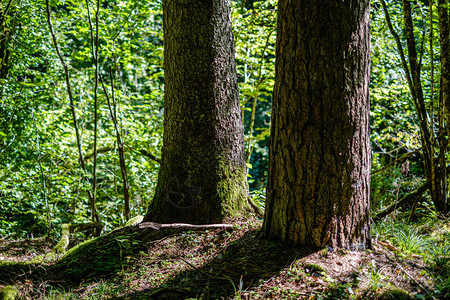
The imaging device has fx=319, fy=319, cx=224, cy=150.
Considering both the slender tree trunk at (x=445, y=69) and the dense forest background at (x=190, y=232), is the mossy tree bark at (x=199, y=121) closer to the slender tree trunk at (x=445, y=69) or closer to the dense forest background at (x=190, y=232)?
the dense forest background at (x=190, y=232)

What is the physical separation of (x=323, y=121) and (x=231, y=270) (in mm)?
1354

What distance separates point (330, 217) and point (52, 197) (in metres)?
5.46

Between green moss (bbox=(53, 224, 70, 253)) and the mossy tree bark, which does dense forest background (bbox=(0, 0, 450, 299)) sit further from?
the mossy tree bark

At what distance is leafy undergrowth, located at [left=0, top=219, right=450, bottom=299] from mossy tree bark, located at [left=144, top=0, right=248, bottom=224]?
270mm

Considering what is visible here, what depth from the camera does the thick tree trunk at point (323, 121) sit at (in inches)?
87.8

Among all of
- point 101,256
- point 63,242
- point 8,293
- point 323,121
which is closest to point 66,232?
point 63,242

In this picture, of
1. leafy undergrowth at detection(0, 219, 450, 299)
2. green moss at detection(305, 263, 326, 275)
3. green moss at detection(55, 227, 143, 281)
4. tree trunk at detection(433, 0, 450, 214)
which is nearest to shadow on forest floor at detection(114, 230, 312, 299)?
leafy undergrowth at detection(0, 219, 450, 299)

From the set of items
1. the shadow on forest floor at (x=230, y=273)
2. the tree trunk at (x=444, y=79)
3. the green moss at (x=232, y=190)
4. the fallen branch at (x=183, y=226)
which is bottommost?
the shadow on forest floor at (x=230, y=273)

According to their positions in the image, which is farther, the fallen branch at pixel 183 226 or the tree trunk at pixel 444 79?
the tree trunk at pixel 444 79

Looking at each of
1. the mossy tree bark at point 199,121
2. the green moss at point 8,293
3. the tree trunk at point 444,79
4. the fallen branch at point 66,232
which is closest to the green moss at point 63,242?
the fallen branch at point 66,232

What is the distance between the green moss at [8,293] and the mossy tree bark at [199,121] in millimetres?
1336

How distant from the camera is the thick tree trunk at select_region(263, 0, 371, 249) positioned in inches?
87.8

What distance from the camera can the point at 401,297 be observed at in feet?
6.48

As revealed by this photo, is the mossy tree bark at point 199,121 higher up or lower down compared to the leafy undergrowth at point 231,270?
higher up
